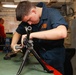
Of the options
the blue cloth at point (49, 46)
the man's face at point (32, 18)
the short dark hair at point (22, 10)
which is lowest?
the blue cloth at point (49, 46)

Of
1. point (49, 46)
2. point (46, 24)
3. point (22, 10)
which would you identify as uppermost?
point (22, 10)

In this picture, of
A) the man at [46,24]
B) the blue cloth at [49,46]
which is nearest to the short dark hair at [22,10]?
the man at [46,24]

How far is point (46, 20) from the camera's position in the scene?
5.74 feet

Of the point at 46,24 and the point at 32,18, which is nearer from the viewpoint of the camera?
the point at 32,18

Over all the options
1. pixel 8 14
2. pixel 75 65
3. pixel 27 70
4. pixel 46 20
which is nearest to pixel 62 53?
pixel 46 20

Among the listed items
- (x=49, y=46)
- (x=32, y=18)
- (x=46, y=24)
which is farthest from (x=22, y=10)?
(x=49, y=46)

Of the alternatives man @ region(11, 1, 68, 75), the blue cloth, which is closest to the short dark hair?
man @ region(11, 1, 68, 75)

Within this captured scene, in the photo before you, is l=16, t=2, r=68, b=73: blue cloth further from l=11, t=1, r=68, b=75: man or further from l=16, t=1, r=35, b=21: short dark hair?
l=16, t=1, r=35, b=21: short dark hair

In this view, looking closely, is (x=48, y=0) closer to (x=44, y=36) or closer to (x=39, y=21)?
(x=39, y=21)

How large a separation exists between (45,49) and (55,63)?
0.58 ft

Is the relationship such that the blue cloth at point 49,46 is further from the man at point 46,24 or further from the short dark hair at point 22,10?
the short dark hair at point 22,10

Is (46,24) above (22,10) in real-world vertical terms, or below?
below

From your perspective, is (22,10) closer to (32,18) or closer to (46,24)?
(32,18)

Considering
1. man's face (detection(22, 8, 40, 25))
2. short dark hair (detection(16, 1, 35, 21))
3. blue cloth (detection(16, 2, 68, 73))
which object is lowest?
blue cloth (detection(16, 2, 68, 73))
